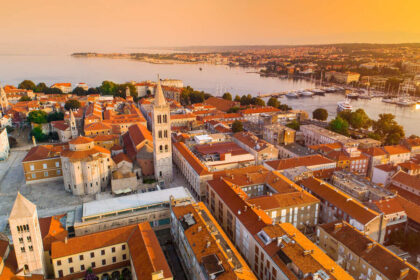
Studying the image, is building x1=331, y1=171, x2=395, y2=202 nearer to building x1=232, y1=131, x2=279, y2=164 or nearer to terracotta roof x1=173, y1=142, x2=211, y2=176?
building x1=232, y1=131, x2=279, y2=164

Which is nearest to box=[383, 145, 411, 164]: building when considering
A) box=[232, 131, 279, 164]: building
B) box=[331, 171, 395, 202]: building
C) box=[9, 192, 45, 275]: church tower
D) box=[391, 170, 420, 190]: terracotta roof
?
box=[391, 170, 420, 190]: terracotta roof

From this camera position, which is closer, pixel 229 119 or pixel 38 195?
pixel 38 195

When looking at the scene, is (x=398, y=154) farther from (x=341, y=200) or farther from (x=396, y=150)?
(x=341, y=200)

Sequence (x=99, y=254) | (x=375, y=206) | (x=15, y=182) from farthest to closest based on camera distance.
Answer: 1. (x=15, y=182)
2. (x=375, y=206)
3. (x=99, y=254)

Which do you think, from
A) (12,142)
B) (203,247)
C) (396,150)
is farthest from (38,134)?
(396,150)

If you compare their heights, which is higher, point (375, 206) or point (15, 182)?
point (375, 206)

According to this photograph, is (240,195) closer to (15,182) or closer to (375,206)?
(375,206)

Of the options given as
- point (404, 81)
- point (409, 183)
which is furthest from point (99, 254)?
point (404, 81)
